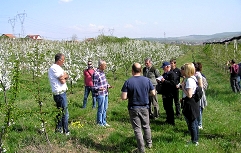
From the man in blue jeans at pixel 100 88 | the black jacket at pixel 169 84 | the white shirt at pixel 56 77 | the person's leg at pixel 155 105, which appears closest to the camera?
the white shirt at pixel 56 77

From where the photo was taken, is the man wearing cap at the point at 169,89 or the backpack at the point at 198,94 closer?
the backpack at the point at 198,94

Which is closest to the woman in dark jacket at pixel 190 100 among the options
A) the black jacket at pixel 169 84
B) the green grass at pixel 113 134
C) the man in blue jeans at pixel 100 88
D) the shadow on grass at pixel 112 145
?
the green grass at pixel 113 134

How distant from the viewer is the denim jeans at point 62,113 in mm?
5812

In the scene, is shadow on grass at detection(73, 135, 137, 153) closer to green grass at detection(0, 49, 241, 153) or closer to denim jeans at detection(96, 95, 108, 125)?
green grass at detection(0, 49, 241, 153)

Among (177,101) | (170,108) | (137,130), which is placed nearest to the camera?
(137,130)

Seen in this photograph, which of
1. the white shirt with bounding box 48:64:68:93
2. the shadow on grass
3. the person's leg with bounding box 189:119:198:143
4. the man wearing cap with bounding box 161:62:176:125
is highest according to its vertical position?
the white shirt with bounding box 48:64:68:93

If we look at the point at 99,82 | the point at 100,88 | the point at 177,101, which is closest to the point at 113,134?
the point at 100,88

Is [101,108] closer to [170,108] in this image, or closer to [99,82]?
[99,82]

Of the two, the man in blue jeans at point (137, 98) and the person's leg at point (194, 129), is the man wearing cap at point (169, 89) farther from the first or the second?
the man in blue jeans at point (137, 98)

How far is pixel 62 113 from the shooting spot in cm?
566

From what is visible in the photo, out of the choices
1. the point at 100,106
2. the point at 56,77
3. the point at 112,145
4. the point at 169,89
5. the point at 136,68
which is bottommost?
the point at 112,145

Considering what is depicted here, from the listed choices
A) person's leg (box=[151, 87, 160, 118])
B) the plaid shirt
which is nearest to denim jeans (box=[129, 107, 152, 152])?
the plaid shirt

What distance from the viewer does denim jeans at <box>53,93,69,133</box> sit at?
5.81 meters

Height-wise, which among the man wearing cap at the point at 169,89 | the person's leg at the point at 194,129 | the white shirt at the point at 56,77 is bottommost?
the person's leg at the point at 194,129
